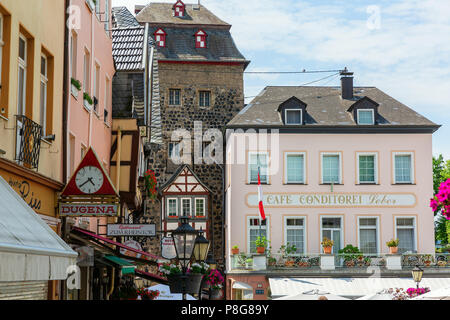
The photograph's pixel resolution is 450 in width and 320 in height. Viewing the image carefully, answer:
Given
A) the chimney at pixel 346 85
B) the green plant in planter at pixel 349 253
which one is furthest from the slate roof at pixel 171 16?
the green plant in planter at pixel 349 253

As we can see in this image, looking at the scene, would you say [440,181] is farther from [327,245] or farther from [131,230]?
[131,230]

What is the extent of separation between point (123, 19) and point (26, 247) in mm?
22296

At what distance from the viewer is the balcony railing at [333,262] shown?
3647 cm

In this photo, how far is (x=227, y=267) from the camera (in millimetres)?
39656

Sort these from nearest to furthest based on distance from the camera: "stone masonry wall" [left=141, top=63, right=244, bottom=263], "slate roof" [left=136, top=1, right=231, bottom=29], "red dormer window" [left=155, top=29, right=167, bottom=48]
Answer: "stone masonry wall" [left=141, top=63, right=244, bottom=263]
"red dormer window" [left=155, top=29, right=167, bottom=48]
"slate roof" [left=136, top=1, right=231, bottom=29]

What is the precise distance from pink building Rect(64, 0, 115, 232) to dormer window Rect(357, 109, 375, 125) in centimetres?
2017

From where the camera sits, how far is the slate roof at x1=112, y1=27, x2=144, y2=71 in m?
23.5

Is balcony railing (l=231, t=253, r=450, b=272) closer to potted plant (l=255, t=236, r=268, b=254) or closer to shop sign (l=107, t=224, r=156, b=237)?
potted plant (l=255, t=236, r=268, b=254)

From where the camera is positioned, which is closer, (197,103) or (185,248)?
(185,248)

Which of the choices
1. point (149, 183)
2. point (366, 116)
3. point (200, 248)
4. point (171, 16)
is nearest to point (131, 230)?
point (200, 248)

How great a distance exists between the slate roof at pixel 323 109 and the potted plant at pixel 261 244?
233 inches

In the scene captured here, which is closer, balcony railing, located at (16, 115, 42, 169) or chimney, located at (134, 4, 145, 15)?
balcony railing, located at (16, 115, 42, 169)

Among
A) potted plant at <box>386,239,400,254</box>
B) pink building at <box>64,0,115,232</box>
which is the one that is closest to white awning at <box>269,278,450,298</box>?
potted plant at <box>386,239,400,254</box>

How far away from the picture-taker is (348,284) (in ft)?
117
